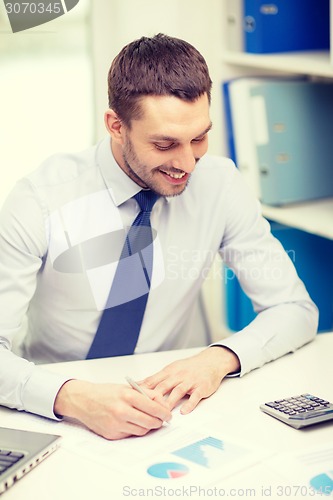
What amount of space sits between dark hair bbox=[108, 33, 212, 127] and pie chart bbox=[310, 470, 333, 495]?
0.72m

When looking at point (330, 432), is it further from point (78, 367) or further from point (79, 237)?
point (79, 237)

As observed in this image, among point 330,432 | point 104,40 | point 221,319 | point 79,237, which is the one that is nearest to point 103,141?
point 79,237

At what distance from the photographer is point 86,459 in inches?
43.1

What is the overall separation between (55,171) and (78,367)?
0.42m

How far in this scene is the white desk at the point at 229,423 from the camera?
1.02m

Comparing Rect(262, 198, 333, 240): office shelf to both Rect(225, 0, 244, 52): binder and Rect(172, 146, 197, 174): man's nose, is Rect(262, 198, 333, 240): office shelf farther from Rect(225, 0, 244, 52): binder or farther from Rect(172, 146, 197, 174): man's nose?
Rect(172, 146, 197, 174): man's nose

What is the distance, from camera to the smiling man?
1.41m

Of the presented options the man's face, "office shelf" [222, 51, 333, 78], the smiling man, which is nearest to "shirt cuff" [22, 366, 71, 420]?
the smiling man

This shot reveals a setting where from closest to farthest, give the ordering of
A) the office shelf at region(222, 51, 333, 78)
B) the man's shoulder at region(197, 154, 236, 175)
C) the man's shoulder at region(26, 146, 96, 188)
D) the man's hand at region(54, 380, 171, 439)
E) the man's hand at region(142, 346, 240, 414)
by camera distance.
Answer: the man's hand at region(54, 380, 171, 439) < the man's hand at region(142, 346, 240, 414) < the man's shoulder at region(26, 146, 96, 188) < the man's shoulder at region(197, 154, 236, 175) < the office shelf at region(222, 51, 333, 78)

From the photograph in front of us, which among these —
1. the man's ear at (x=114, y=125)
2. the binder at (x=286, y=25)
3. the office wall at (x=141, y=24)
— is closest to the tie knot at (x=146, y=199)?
the man's ear at (x=114, y=125)

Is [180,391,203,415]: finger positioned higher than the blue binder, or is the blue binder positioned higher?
[180,391,203,415]: finger

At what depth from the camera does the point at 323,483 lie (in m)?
1.02

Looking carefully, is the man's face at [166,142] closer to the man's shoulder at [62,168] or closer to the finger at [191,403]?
the man's shoulder at [62,168]

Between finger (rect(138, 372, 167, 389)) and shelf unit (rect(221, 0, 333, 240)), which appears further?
shelf unit (rect(221, 0, 333, 240))
